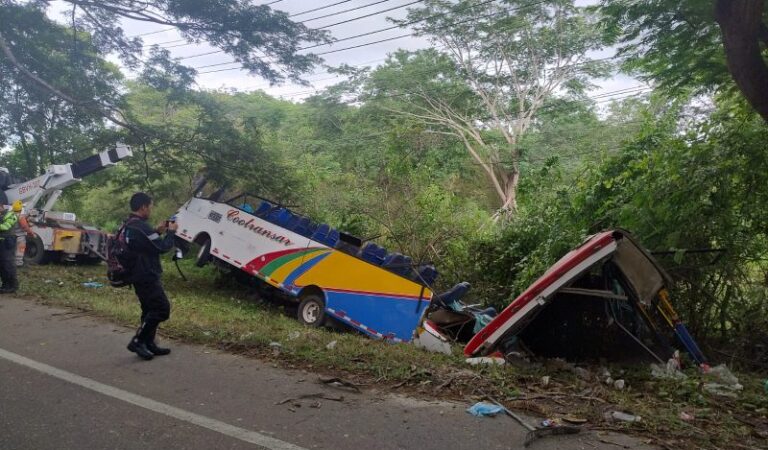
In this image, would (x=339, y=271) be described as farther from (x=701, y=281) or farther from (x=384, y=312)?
(x=701, y=281)

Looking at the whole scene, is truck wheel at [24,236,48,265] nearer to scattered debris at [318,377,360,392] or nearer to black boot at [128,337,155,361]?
black boot at [128,337,155,361]

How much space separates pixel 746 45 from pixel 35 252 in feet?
50.6

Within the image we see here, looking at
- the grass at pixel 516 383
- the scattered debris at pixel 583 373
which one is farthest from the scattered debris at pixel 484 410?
the scattered debris at pixel 583 373

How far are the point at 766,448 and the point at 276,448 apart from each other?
11.2 feet

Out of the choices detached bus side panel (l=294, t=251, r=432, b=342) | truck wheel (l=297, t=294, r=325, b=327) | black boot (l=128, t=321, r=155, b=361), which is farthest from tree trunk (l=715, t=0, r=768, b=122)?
truck wheel (l=297, t=294, r=325, b=327)

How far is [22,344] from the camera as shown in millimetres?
6098

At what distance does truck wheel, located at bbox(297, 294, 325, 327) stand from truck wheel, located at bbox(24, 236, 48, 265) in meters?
8.18

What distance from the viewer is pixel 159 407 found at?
4371 mm

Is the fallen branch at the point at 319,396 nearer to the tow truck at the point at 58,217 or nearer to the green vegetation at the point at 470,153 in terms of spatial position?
the green vegetation at the point at 470,153

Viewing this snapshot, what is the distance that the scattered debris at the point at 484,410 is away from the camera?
432 cm

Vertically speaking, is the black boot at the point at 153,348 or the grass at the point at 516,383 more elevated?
the grass at the point at 516,383

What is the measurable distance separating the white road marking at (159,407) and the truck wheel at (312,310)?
480 cm

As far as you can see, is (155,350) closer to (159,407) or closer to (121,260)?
(121,260)

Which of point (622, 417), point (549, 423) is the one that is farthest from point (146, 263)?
point (622, 417)
